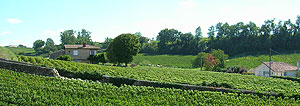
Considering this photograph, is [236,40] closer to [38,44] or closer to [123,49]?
[123,49]

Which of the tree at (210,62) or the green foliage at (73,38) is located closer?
the tree at (210,62)

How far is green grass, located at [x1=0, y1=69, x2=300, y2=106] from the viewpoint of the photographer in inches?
501

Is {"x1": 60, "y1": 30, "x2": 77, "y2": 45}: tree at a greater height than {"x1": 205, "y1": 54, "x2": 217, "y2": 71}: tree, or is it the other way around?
{"x1": 60, "y1": 30, "x2": 77, "y2": 45}: tree

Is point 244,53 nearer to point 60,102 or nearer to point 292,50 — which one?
point 292,50

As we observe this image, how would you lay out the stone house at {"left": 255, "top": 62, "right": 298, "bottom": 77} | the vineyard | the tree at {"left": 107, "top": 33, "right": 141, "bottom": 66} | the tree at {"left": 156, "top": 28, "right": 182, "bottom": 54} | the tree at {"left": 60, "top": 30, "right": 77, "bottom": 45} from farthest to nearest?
the tree at {"left": 60, "top": 30, "right": 77, "bottom": 45} < the tree at {"left": 156, "top": 28, "right": 182, "bottom": 54} < the stone house at {"left": 255, "top": 62, "right": 298, "bottom": 77} < the tree at {"left": 107, "top": 33, "right": 141, "bottom": 66} < the vineyard

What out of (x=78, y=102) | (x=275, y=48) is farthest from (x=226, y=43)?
(x=78, y=102)

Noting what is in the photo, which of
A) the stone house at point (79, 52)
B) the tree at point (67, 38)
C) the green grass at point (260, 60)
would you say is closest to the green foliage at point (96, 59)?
the stone house at point (79, 52)

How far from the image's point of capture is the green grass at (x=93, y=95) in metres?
12.7

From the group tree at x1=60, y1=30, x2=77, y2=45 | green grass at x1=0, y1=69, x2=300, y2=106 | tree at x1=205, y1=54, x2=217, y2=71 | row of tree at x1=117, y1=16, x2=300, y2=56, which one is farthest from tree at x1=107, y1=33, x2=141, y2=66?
tree at x1=60, y1=30, x2=77, y2=45

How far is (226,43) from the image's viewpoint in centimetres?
8525

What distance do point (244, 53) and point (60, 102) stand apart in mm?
72348

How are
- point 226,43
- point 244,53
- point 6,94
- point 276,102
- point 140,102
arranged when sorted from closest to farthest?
point 6,94
point 140,102
point 276,102
point 244,53
point 226,43

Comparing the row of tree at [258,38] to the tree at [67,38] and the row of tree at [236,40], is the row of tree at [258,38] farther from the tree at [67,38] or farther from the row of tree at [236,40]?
the tree at [67,38]

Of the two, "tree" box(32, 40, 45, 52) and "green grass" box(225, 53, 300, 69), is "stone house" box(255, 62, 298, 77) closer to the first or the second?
"green grass" box(225, 53, 300, 69)
